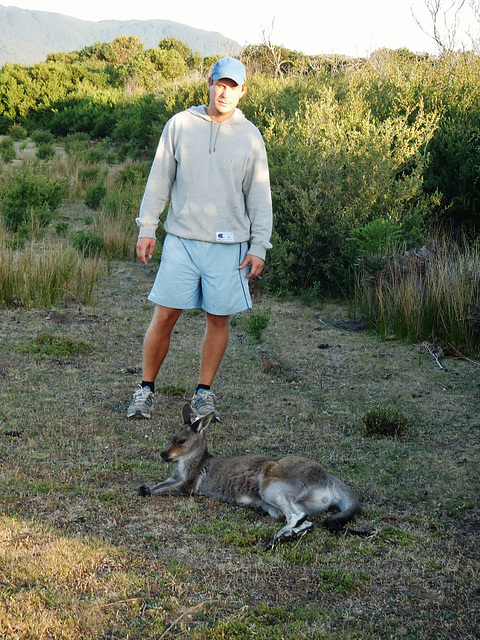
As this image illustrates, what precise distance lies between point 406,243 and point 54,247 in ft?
15.2

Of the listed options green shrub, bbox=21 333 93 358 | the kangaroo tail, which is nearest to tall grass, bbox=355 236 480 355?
green shrub, bbox=21 333 93 358

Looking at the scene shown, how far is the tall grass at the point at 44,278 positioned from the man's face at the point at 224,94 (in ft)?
13.2

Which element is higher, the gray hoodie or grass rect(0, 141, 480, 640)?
the gray hoodie

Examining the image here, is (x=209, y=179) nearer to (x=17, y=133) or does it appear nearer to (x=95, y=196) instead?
(x=95, y=196)

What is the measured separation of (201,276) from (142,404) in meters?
1.01

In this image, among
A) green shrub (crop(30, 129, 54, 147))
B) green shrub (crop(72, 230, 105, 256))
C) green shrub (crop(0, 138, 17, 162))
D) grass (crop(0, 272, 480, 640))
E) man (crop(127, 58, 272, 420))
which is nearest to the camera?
grass (crop(0, 272, 480, 640))

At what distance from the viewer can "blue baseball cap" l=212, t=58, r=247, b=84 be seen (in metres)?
4.31

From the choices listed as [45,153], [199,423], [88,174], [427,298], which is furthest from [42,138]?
[199,423]

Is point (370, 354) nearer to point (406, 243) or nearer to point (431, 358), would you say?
point (431, 358)

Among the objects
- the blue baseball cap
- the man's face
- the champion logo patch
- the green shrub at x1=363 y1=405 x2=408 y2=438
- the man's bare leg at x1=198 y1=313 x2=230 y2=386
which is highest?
the blue baseball cap

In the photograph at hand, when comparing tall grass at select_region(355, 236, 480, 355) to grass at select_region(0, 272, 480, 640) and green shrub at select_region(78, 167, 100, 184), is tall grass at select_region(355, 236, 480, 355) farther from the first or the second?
green shrub at select_region(78, 167, 100, 184)

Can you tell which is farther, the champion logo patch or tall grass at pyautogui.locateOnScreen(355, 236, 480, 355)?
tall grass at pyautogui.locateOnScreen(355, 236, 480, 355)

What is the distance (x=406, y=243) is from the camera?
29.7 ft

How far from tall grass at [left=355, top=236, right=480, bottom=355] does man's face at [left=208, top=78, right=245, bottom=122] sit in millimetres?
3563
